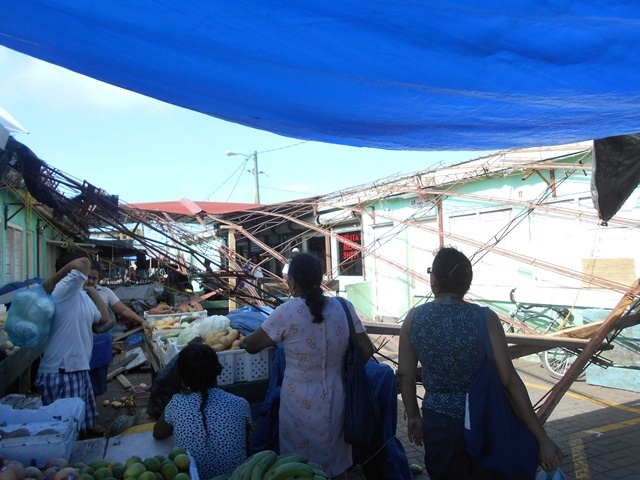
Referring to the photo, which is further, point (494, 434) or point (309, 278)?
point (309, 278)

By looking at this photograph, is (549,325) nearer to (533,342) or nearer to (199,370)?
(533,342)

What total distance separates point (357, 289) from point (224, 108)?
10186mm

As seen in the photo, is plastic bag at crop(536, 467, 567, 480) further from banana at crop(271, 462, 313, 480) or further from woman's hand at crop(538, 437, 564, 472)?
banana at crop(271, 462, 313, 480)

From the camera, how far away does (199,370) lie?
257 centimetres

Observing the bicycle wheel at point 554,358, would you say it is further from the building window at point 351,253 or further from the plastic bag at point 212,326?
the building window at point 351,253

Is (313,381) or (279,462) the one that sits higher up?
(313,381)

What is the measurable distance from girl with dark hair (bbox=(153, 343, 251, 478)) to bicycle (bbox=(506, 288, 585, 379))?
211 inches

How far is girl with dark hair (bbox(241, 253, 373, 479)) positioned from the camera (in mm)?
2537

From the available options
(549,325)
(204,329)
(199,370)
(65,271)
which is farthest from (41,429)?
(549,325)

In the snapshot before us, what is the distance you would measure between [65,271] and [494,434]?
2.94 metres

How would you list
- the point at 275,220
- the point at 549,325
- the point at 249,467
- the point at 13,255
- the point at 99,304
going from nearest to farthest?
the point at 249,467
the point at 99,304
the point at 549,325
the point at 13,255
the point at 275,220

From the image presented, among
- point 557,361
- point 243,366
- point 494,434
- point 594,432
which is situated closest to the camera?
point 494,434

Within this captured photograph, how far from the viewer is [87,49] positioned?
1.98 metres

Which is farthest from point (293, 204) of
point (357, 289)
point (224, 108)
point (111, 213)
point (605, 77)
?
point (605, 77)
